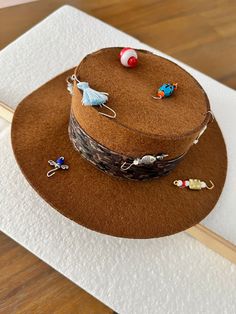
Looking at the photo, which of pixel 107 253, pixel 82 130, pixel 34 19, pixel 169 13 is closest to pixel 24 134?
pixel 82 130

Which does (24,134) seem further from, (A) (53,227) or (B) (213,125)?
(B) (213,125)

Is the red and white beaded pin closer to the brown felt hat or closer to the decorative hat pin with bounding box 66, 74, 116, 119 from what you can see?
the brown felt hat

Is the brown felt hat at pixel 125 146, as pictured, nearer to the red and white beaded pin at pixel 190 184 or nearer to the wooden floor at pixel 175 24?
the red and white beaded pin at pixel 190 184

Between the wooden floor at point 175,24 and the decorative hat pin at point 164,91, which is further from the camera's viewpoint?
the wooden floor at point 175,24

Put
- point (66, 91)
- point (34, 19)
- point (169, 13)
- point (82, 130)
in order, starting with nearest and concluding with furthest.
Result: 1. point (82, 130)
2. point (66, 91)
3. point (34, 19)
4. point (169, 13)

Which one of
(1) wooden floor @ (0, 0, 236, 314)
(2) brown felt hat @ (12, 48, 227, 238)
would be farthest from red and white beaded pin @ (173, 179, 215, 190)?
(1) wooden floor @ (0, 0, 236, 314)

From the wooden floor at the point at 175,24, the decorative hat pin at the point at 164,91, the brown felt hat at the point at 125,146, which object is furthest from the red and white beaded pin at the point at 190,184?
the wooden floor at the point at 175,24

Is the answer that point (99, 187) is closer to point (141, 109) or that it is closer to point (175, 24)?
point (141, 109)
